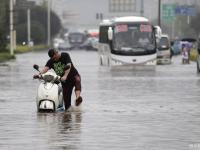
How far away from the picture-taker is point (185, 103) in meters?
24.9

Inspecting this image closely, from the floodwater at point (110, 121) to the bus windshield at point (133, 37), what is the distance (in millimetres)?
20592

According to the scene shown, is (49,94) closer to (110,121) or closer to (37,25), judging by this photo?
(110,121)

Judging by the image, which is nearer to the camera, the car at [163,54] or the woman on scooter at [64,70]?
the woman on scooter at [64,70]

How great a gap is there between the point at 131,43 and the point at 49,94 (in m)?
31.9

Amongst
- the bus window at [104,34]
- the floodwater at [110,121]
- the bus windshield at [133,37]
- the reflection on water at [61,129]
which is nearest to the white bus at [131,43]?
the bus windshield at [133,37]

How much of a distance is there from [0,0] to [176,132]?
197 feet

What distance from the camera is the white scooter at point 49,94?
21.6 metres

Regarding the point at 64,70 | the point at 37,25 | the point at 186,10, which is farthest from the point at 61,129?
the point at 37,25

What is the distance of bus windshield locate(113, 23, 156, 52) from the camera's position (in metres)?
53.0

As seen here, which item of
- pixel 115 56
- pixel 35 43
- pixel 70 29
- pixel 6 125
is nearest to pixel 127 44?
pixel 115 56

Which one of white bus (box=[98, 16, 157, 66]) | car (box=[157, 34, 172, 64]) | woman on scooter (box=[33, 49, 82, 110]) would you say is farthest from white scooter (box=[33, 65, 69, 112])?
car (box=[157, 34, 172, 64])

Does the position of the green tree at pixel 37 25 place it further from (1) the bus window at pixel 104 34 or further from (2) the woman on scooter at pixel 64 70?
(2) the woman on scooter at pixel 64 70

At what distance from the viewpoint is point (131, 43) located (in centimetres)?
5331

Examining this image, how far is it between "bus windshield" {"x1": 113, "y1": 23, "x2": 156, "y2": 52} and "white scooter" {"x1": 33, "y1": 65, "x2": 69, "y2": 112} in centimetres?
3083
